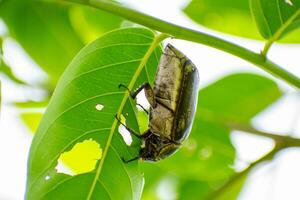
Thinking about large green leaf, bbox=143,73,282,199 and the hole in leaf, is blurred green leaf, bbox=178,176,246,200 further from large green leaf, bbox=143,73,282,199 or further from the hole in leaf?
the hole in leaf

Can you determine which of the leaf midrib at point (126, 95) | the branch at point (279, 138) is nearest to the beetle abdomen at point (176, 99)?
the leaf midrib at point (126, 95)

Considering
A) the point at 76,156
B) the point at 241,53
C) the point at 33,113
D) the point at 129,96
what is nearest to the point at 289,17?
the point at 241,53

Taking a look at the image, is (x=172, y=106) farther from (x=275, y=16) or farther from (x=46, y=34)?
(x=46, y=34)

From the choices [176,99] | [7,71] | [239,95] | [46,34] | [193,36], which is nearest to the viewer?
[193,36]

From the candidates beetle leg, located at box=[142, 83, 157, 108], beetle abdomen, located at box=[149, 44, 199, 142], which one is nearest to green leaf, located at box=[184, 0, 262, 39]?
beetle abdomen, located at box=[149, 44, 199, 142]

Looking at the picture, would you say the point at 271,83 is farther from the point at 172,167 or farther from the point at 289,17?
the point at 289,17

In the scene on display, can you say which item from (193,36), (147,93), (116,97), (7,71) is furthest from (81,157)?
(7,71)

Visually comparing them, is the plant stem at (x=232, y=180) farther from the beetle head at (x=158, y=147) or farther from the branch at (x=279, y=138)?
the beetle head at (x=158, y=147)
